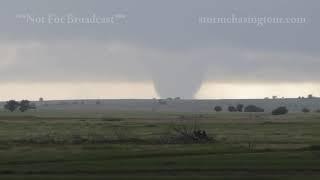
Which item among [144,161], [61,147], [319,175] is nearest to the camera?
[319,175]

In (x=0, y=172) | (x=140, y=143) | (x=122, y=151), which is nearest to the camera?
(x=0, y=172)

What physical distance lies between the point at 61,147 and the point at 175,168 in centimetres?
2000

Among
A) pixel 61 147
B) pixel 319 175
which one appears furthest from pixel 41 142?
pixel 319 175

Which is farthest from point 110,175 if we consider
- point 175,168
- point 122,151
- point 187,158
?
point 122,151

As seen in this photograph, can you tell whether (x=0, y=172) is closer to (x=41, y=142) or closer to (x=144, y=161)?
(x=144, y=161)

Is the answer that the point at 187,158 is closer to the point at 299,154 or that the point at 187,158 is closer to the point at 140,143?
the point at 299,154

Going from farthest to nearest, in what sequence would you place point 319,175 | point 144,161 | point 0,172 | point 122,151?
1. point 122,151
2. point 144,161
3. point 0,172
4. point 319,175

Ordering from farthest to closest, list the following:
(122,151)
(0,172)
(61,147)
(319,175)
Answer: (61,147) < (122,151) < (0,172) < (319,175)

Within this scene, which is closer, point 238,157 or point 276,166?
point 276,166

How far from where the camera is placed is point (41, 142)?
6197 cm

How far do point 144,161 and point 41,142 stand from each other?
22.2m

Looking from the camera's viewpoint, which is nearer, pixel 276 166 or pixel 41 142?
pixel 276 166

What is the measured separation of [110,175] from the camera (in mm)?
34656

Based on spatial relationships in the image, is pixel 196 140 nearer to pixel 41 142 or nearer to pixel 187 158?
pixel 41 142
